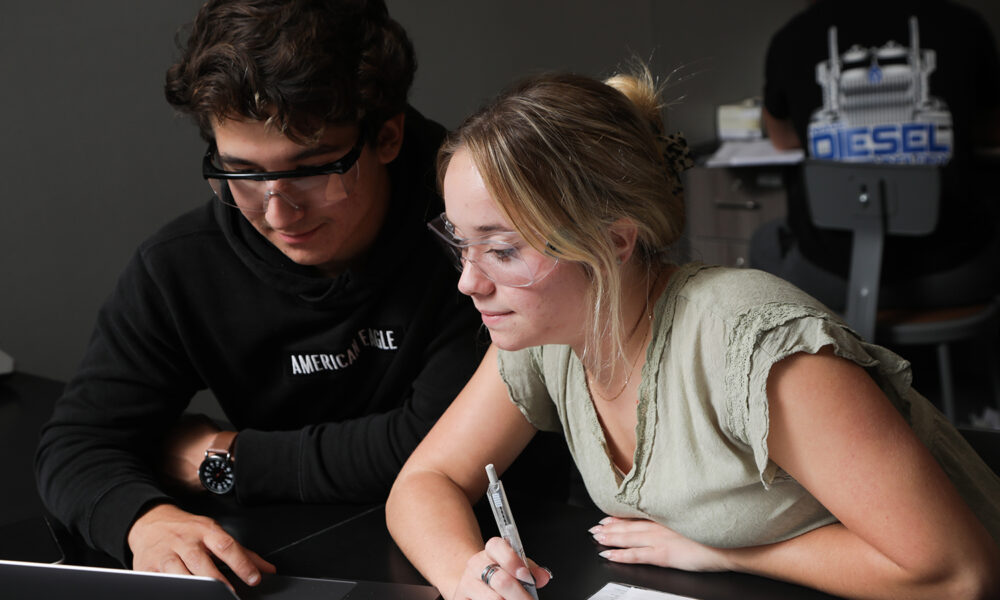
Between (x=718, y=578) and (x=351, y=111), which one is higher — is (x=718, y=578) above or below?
below

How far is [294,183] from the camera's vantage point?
1320 millimetres

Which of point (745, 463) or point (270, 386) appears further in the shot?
point (270, 386)

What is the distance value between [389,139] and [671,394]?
626mm

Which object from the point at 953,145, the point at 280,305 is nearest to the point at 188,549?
the point at 280,305

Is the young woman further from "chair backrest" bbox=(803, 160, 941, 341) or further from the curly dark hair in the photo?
"chair backrest" bbox=(803, 160, 941, 341)

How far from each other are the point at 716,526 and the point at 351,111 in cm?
74

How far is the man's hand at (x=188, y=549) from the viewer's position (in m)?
1.09

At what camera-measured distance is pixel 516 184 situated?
1016 millimetres

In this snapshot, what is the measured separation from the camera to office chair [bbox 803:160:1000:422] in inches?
99.1

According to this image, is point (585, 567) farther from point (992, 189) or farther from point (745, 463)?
point (992, 189)

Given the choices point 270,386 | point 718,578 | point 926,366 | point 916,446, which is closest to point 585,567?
point 718,578

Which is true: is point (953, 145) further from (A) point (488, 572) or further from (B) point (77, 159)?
(B) point (77, 159)

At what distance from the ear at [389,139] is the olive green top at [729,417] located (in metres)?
0.53

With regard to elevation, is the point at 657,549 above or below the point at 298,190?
below
